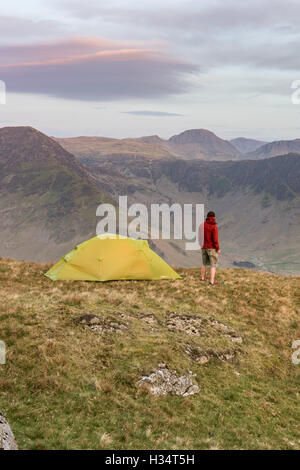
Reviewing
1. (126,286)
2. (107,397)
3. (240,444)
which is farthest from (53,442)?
(126,286)

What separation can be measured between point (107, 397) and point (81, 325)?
4.53 meters

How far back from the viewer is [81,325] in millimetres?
15125

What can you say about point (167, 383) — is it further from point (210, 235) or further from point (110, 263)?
point (110, 263)

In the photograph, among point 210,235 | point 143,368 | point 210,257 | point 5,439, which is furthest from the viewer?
point 210,257

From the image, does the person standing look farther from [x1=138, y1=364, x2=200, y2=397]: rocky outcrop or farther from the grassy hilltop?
[x1=138, y1=364, x2=200, y2=397]: rocky outcrop

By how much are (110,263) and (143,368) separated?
12422mm

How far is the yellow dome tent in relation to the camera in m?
24.1

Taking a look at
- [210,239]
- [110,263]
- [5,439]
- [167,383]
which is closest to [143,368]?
[167,383]

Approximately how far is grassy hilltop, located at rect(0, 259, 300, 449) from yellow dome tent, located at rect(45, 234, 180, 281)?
8.63 ft

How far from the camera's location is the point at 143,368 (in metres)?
12.5

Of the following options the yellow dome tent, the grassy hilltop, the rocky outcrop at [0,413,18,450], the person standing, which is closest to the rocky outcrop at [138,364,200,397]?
the grassy hilltop

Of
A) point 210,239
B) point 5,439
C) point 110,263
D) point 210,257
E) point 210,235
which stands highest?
point 210,235
